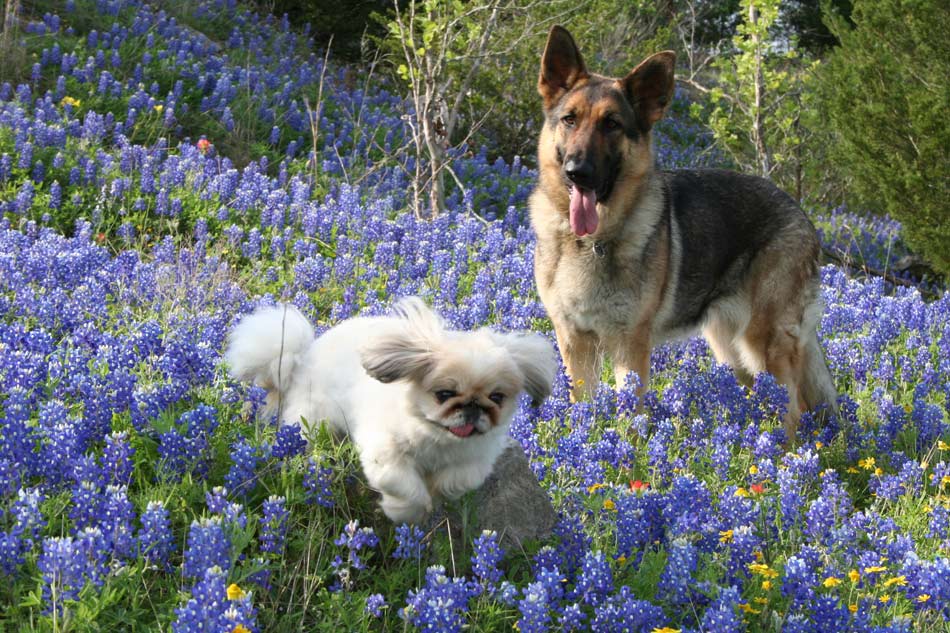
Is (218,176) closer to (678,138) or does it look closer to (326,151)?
(326,151)

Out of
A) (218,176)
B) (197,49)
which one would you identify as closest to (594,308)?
(218,176)

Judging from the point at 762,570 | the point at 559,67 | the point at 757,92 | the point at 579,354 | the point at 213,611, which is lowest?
the point at 579,354

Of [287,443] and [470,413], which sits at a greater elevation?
[470,413]

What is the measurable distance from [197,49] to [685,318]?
8.05 meters

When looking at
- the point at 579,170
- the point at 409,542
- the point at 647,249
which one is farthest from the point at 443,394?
the point at 647,249

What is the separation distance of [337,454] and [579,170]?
2.18 meters

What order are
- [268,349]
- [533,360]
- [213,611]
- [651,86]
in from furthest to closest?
[651,86] → [268,349] → [533,360] → [213,611]

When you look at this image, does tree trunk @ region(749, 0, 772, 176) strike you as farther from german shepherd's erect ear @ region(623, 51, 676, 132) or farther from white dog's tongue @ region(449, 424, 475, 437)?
white dog's tongue @ region(449, 424, 475, 437)

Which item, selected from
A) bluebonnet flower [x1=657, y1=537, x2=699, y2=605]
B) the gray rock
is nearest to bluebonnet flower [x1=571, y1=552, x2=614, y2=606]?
bluebonnet flower [x1=657, y1=537, x2=699, y2=605]

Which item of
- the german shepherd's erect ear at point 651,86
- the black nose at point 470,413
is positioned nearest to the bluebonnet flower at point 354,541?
the black nose at point 470,413

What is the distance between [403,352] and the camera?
3230 mm

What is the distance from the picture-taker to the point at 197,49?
11.8 metres

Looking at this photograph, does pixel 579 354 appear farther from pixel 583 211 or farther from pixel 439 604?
pixel 439 604

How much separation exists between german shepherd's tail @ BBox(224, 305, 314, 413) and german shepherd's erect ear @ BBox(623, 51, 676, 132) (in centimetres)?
230
